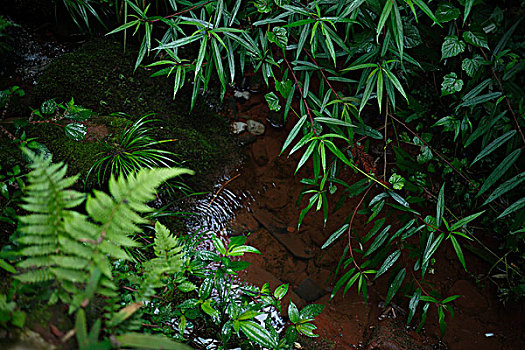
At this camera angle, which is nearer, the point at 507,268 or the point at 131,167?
the point at 131,167

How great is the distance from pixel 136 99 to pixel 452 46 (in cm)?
182

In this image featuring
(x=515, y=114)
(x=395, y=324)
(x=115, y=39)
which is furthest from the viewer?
(x=115, y=39)

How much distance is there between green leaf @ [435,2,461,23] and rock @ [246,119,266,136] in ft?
4.16

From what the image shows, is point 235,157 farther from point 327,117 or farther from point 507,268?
point 507,268

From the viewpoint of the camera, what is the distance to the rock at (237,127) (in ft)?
8.00

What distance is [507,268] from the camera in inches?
75.1

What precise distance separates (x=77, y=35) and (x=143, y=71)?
62 centimetres

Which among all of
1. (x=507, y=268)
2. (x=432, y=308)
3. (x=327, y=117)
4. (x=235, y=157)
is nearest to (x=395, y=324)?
(x=432, y=308)

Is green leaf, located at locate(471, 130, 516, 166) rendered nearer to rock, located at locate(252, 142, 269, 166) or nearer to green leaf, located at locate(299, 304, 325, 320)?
green leaf, located at locate(299, 304, 325, 320)

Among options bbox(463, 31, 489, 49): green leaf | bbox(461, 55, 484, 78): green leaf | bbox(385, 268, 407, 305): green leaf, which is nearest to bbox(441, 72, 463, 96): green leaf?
bbox(461, 55, 484, 78): green leaf

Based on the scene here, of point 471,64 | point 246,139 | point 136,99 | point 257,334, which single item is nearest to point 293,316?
point 257,334

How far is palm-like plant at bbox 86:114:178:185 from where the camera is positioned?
→ 173 cm

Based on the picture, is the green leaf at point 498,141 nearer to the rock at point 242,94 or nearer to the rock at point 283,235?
the rock at point 283,235

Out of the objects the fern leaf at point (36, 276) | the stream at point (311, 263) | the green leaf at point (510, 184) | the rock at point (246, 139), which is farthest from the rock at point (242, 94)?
the fern leaf at point (36, 276)
